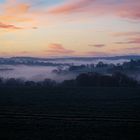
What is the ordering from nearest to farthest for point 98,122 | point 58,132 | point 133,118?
point 58,132
point 98,122
point 133,118

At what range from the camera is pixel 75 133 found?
21578 millimetres

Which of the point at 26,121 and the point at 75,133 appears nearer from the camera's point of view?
the point at 75,133

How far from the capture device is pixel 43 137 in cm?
2089

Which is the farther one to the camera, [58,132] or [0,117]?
[0,117]

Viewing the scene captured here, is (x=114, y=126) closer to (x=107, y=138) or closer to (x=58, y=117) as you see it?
(x=107, y=138)

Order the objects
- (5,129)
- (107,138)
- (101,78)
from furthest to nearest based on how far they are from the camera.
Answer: (101,78), (5,129), (107,138)

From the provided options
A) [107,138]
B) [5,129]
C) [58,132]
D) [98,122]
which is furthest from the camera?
[98,122]

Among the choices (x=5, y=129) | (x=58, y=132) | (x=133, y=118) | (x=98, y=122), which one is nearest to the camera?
(x=58, y=132)

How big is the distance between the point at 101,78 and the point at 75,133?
68919 millimetres

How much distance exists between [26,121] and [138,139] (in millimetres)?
8028

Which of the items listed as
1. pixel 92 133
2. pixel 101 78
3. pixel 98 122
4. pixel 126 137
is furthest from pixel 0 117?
pixel 101 78

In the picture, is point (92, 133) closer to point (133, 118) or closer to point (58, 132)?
point (58, 132)

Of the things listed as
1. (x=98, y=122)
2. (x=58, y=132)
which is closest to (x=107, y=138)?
(x=58, y=132)

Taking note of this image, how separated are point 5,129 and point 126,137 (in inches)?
269
